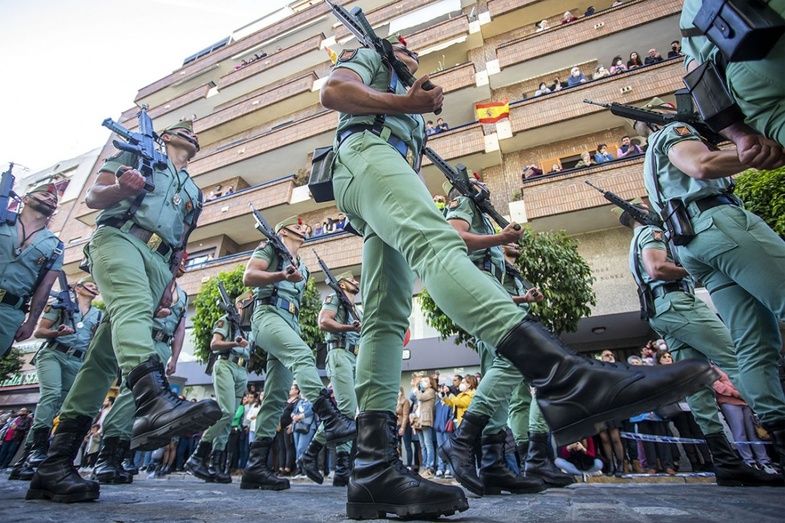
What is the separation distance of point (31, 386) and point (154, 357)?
2161 centimetres

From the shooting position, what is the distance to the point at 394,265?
178 centimetres

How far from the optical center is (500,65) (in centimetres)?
1532

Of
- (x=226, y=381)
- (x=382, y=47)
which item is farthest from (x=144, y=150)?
(x=226, y=381)

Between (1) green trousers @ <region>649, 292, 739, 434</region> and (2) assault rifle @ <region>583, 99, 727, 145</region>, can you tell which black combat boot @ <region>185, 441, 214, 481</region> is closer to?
(1) green trousers @ <region>649, 292, 739, 434</region>

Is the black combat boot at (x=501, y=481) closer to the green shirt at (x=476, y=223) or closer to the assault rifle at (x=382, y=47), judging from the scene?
the green shirt at (x=476, y=223)

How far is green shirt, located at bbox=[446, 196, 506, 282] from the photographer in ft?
11.4

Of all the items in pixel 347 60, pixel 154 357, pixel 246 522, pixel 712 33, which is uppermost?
pixel 347 60

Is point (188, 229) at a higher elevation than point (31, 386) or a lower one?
lower

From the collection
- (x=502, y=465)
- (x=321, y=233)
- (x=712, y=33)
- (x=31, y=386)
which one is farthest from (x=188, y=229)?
(x=31, y=386)

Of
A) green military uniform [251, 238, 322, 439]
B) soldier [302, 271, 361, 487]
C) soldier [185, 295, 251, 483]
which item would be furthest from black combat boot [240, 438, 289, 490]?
soldier [185, 295, 251, 483]

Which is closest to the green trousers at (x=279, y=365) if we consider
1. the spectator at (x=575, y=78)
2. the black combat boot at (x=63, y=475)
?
the black combat boot at (x=63, y=475)

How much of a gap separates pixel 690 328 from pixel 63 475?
394 cm

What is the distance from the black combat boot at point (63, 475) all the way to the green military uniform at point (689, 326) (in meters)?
3.63

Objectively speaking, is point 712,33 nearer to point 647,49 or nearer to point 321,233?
point 321,233
